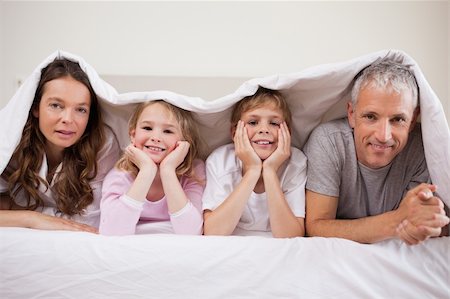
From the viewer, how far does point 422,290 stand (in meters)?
0.92

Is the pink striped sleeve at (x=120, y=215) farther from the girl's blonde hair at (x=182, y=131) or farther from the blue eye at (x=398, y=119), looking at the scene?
the blue eye at (x=398, y=119)

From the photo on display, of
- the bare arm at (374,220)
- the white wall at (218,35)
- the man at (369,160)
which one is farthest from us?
the white wall at (218,35)

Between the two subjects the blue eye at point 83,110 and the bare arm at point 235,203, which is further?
the blue eye at point 83,110

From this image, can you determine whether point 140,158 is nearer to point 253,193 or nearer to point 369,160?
point 253,193

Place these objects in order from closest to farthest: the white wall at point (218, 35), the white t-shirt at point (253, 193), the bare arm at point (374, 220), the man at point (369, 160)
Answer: the bare arm at point (374, 220), the man at point (369, 160), the white t-shirt at point (253, 193), the white wall at point (218, 35)

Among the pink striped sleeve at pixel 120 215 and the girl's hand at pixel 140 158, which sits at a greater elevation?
the girl's hand at pixel 140 158

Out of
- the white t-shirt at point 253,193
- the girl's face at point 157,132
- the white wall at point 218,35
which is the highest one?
the white wall at point 218,35

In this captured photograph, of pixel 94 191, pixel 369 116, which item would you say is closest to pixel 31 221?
pixel 94 191

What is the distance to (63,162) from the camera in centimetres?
121

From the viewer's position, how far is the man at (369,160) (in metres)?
1.02

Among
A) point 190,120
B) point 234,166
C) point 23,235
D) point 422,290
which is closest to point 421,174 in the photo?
point 422,290

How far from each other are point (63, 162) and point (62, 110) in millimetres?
142

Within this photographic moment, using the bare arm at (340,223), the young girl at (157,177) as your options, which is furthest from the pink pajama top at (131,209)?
the bare arm at (340,223)

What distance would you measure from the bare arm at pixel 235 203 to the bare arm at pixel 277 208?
3cm
